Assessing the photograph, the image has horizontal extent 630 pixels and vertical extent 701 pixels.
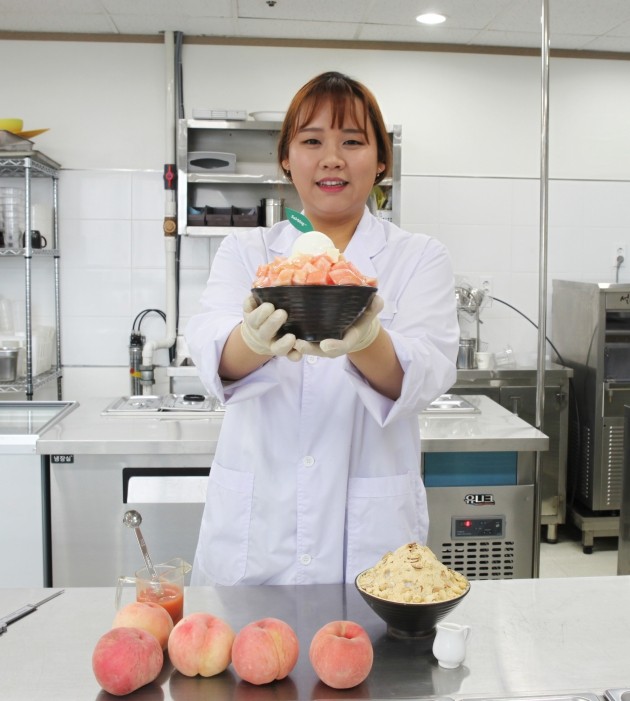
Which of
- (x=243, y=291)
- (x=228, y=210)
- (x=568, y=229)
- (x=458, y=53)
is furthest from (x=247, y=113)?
(x=243, y=291)

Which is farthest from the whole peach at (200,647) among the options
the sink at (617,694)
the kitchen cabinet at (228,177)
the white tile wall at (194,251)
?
the white tile wall at (194,251)

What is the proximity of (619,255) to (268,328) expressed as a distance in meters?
3.85

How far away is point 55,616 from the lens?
48.3 inches

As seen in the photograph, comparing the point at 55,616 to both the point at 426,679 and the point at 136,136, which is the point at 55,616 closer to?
the point at 426,679

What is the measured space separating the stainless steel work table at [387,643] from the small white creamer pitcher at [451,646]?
0.01 meters

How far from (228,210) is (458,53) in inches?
61.2

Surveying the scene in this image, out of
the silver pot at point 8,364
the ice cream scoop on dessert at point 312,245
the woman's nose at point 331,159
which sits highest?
the woman's nose at point 331,159

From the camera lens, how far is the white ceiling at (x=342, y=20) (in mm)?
3662

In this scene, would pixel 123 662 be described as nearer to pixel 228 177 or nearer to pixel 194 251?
pixel 228 177

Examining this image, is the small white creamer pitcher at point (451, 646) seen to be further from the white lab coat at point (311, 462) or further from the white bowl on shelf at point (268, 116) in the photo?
the white bowl on shelf at point (268, 116)

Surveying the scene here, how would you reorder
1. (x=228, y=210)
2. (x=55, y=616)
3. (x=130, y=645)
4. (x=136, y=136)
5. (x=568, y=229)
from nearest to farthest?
(x=130, y=645) < (x=55, y=616) < (x=228, y=210) < (x=136, y=136) < (x=568, y=229)

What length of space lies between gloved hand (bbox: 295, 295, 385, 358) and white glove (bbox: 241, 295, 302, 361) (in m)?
0.02

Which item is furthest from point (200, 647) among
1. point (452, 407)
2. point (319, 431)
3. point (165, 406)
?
point (452, 407)

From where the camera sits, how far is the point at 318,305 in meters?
1.03
